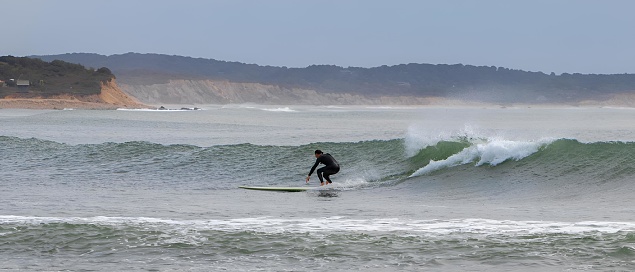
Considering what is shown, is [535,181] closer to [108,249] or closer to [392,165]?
[392,165]

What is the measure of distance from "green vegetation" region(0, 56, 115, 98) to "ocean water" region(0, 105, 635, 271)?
10982 cm

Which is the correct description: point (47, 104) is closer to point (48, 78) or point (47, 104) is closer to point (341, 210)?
point (48, 78)

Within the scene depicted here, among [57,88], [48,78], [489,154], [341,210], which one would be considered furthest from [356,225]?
[48,78]

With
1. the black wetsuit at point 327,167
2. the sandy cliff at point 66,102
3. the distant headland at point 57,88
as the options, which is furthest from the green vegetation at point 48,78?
the black wetsuit at point 327,167

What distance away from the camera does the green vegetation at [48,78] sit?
440ft

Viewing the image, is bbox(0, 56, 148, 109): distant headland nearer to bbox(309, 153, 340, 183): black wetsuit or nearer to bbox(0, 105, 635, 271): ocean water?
bbox(0, 105, 635, 271): ocean water

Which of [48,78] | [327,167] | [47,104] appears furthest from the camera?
[48,78]

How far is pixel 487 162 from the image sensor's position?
74.4 feet

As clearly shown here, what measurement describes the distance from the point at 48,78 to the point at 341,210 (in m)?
133

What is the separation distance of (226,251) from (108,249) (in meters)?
1.47

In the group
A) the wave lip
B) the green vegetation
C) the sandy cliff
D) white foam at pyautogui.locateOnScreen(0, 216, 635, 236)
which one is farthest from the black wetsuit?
the green vegetation

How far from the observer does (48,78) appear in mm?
140500

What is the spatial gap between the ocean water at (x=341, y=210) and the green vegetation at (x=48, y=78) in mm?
109821

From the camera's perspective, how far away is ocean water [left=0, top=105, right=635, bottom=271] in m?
10.5
